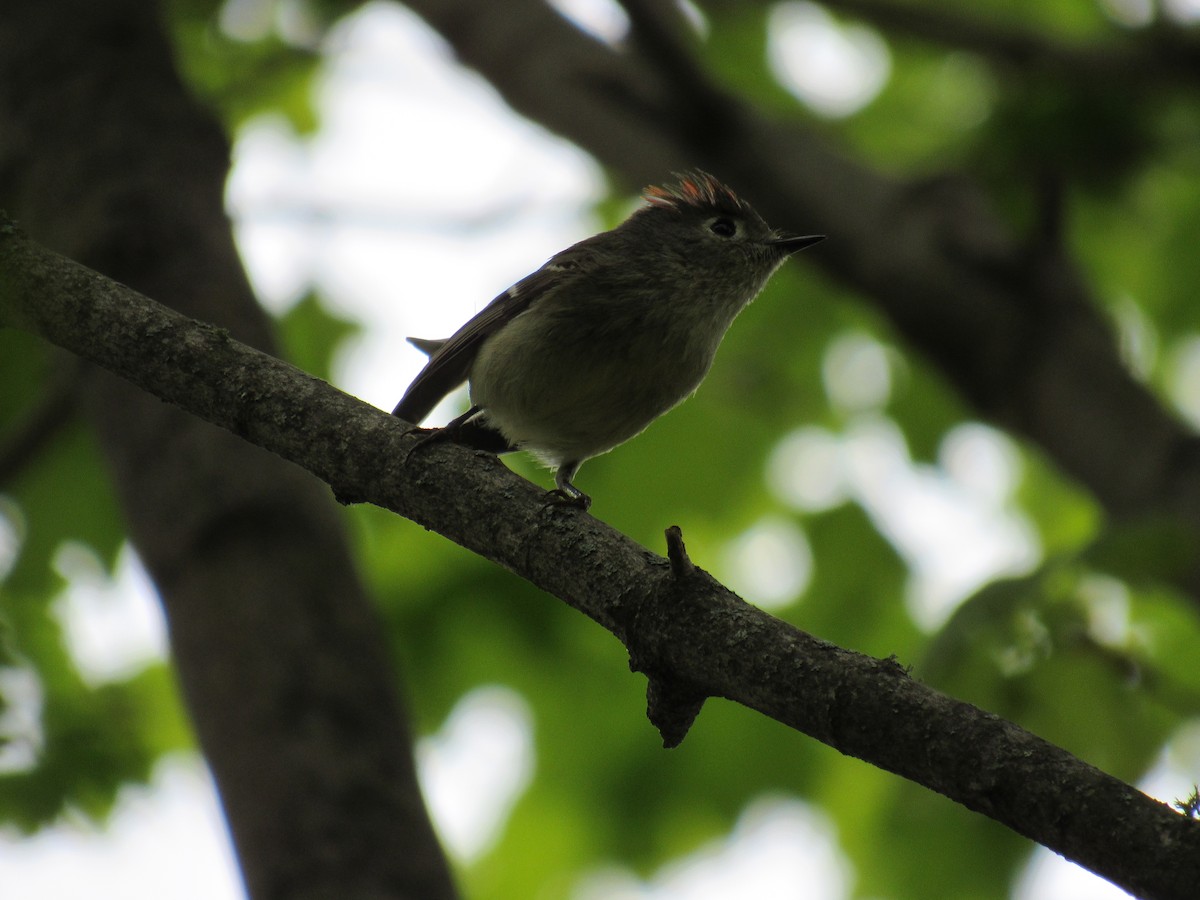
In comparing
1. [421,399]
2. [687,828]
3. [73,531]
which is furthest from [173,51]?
[687,828]

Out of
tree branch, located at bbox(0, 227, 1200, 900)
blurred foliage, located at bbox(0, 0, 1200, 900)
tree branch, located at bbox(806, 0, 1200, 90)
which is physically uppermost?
tree branch, located at bbox(806, 0, 1200, 90)

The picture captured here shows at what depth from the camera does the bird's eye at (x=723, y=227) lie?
5.25 metres

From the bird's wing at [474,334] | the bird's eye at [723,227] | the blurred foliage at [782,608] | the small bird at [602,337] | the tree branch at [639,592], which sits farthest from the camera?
the bird's eye at [723,227]

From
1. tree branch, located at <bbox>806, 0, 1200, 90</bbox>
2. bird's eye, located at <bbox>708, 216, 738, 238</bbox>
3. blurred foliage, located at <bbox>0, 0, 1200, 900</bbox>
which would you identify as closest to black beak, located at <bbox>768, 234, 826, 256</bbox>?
bird's eye, located at <bbox>708, 216, 738, 238</bbox>

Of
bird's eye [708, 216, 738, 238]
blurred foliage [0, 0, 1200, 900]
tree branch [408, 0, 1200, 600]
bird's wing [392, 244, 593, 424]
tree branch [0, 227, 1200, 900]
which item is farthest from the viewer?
bird's eye [708, 216, 738, 238]

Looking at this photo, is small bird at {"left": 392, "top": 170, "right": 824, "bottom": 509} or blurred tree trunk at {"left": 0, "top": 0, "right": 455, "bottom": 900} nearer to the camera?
blurred tree trunk at {"left": 0, "top": 0, "right": 455, "bottom": 900}

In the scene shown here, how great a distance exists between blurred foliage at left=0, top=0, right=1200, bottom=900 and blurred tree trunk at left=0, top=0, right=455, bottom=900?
507 millimetres

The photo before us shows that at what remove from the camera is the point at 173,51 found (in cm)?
491

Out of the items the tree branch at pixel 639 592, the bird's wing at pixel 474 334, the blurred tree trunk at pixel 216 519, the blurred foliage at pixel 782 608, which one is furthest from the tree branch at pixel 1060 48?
the tree branch at pixel 639 592

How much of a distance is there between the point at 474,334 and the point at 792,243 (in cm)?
136

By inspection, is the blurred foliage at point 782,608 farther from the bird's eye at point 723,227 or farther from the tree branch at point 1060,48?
the bird's eye at point 723,227

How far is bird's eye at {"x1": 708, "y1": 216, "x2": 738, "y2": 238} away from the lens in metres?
5.25

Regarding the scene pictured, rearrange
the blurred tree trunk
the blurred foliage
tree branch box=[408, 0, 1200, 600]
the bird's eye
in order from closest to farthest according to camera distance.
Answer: the blurred tree trunk → the blurred foliage → tree branch box=[408, 0, 1200, 600] → the bird's eye

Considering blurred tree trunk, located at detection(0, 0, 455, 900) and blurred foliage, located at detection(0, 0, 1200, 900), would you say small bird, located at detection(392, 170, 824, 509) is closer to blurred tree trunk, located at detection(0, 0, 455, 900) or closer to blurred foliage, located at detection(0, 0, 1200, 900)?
blurred foliage, located at detection(0, 0, 1200, 900)
